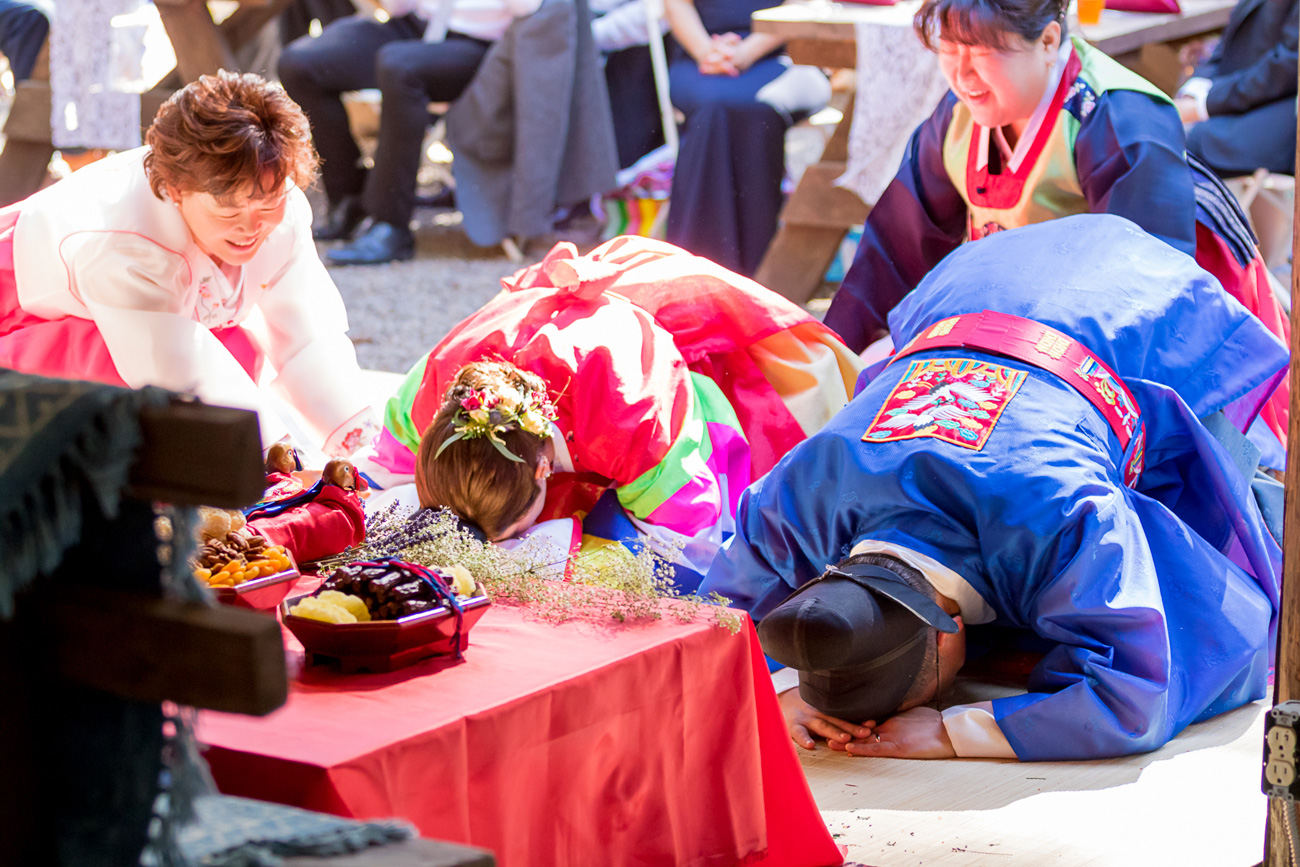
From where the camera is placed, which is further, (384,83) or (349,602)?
(384,83)

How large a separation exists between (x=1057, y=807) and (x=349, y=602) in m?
0.93

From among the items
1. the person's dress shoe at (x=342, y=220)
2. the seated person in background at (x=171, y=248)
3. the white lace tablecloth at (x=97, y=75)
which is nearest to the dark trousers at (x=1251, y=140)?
the seated person in background at (x=171, y=248)

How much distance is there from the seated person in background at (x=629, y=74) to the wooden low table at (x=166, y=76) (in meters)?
1.23

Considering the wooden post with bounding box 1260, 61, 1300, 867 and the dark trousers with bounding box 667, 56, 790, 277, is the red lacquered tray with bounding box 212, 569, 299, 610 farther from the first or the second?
the dark trousers with bounding box 667, 56, 790, 277

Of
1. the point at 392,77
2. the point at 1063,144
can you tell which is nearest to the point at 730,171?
the point at 392,77

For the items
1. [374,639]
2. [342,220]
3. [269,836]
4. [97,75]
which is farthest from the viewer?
[342,220]

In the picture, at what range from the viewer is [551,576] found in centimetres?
157

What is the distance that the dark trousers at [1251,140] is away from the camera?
3988mm

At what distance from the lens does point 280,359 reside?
264cm

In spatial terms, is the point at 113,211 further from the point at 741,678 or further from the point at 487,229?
the point at 487,229

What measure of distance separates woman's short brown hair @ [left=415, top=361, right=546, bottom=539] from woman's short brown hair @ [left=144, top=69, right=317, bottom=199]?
480 millimetres

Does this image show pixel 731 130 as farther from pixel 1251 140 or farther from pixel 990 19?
pixel 990 19

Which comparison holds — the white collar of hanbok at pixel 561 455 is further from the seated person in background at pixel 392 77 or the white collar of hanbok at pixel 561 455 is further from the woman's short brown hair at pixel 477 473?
the seated person in background at pixel 392 77

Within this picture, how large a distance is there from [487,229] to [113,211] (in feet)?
Answer: 10.2
